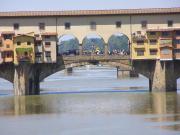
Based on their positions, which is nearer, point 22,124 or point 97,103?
point 22,124

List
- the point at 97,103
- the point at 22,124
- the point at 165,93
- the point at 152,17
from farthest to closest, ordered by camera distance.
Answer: the point at 152,17, the point at 165,93, the point at 97,103, the point at 22,124

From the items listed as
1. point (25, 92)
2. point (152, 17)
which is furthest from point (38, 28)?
point (152, 17)

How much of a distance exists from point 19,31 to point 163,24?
13.8 metres

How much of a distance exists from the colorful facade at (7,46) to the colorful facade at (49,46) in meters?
3.02

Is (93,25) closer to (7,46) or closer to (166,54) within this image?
(166,54)

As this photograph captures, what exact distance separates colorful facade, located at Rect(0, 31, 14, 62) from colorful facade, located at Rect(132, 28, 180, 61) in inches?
451

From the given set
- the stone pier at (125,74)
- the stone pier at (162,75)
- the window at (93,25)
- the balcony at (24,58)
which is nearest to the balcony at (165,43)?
the stone pier at (162,75)

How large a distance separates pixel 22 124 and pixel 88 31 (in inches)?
967

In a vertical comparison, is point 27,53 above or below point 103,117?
above

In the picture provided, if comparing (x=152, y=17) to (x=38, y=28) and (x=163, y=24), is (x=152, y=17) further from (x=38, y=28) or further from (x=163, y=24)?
(x=38, y=28)

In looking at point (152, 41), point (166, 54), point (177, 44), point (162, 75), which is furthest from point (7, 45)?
point (177, 44)

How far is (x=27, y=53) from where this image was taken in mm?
57812

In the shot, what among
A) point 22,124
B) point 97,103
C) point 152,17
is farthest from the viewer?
point 152,17

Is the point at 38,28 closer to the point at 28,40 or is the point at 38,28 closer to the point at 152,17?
the point at 28,40
